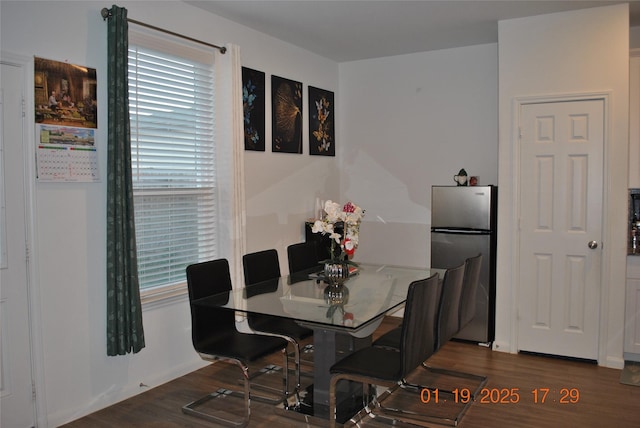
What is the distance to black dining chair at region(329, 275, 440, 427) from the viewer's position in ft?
9.03

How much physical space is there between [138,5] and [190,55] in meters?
0.55

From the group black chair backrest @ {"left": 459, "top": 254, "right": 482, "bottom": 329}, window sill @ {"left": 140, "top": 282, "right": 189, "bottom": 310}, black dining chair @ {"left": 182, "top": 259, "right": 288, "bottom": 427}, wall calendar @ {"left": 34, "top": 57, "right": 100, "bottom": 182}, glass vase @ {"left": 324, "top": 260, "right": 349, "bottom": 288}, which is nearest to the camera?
wall calendar @ {"left": 34, "top": 57, "right": 100, "bottom": 182}

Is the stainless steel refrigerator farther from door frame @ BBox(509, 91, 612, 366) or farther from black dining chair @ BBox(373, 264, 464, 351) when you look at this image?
black dining chair @ BBox(373, 264, 464, 351)

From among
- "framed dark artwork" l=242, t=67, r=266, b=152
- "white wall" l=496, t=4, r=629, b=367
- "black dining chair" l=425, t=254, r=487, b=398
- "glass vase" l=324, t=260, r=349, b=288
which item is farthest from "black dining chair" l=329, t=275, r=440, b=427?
"framed dark artwork" l=242, t=67, r=266, b=152

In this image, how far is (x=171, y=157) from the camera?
4074 millimetres

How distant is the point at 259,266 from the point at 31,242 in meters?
1.58

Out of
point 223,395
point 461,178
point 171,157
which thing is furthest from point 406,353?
point 461,178

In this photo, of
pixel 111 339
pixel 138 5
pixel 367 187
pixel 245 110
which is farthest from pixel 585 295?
pixel 138 5

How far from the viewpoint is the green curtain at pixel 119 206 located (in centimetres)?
341

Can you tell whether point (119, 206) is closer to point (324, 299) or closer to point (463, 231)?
point (324, 299)

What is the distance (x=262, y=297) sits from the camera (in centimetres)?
338

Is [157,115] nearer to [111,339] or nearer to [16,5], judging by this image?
[16,5]

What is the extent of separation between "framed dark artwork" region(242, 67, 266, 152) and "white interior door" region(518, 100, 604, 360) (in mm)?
2307

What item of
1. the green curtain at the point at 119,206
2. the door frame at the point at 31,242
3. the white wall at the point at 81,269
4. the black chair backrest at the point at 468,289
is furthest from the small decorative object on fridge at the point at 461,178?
the door frame at the point at 31,242
